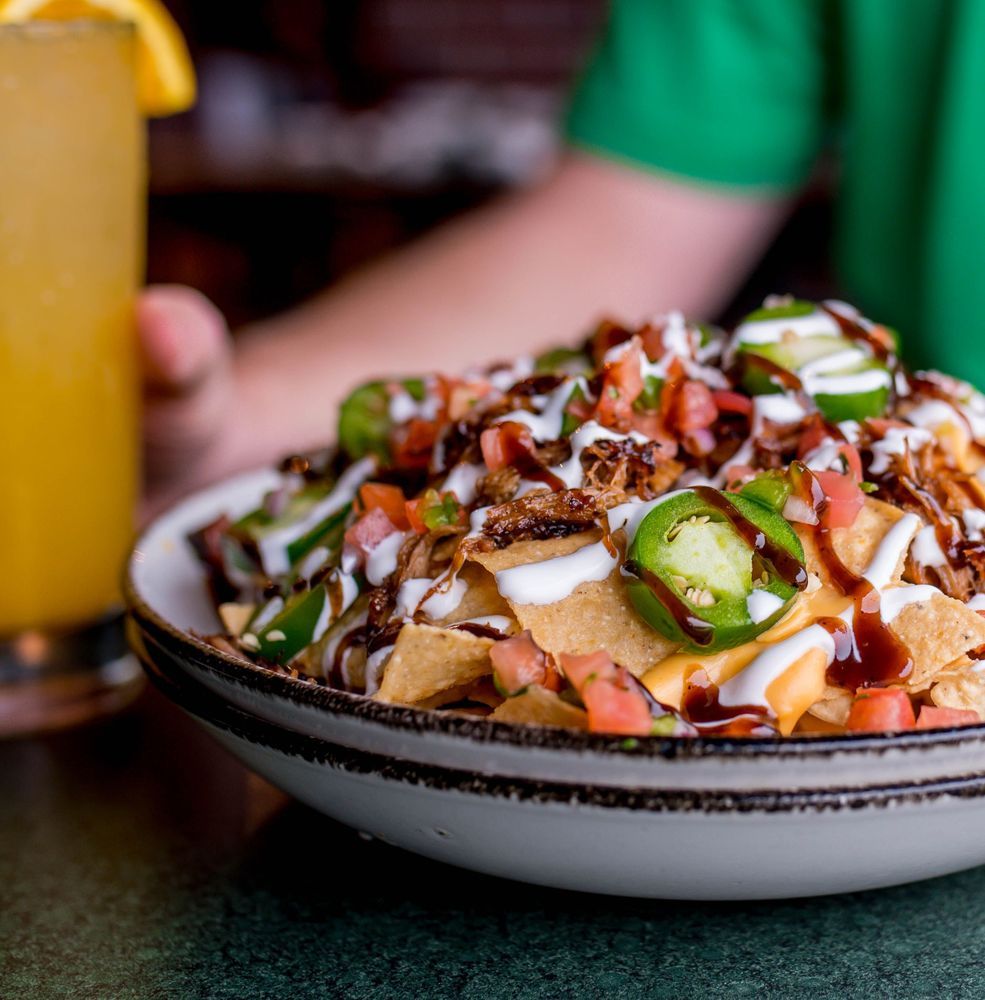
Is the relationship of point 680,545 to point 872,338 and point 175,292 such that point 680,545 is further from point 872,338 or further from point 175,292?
point 175,292

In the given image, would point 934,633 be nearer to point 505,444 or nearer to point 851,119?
point 505,444

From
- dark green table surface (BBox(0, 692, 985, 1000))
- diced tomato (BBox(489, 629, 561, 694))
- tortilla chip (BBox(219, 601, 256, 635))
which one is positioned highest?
diced tomato (BBox(489, 629, 561, 694))

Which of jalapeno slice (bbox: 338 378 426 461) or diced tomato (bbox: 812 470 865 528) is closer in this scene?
diced tomato (bbox: 812 470 865 528)

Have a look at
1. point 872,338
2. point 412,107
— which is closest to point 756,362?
point 872,338

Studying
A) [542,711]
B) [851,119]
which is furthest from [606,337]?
[851,119]

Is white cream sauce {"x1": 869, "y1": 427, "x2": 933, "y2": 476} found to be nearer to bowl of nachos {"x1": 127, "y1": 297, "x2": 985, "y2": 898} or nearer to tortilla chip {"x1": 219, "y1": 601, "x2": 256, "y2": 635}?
bowl of nachos {"x1": 127, "y1": 297, "x2": 985, "y2": 898}

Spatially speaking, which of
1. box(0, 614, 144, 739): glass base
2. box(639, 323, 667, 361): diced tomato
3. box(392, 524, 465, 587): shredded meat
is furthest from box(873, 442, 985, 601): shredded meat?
box(0, 614, 144, 739): glass base
